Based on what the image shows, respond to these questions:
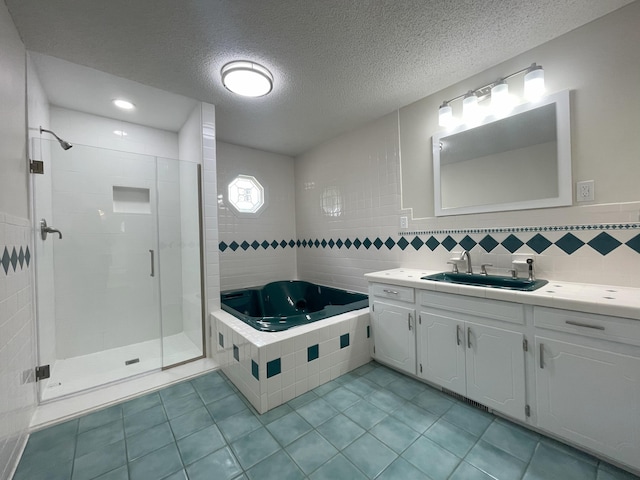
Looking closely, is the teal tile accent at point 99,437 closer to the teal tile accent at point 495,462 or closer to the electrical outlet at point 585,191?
the teal tile accent at point 495,462

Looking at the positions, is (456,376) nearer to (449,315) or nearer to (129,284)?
(449,315)

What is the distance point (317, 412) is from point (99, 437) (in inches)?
47.1

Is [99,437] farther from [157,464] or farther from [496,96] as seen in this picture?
[496,96]

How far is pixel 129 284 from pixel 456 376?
291 centimetres

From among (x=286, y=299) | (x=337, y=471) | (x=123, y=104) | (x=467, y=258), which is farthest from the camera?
(x=286, y=299)

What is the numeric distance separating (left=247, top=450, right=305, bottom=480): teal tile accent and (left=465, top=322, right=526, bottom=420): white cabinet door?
3.66ft

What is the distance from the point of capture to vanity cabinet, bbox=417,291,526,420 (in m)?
1.39

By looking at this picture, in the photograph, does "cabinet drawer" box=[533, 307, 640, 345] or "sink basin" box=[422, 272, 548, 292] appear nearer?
"cabinet drawer" box=[533, 307, 640, 345]

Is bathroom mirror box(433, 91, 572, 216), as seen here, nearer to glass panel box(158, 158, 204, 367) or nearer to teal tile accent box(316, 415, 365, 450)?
teal tile accent box(316, 415, 365, 450)

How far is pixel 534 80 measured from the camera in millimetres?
1611

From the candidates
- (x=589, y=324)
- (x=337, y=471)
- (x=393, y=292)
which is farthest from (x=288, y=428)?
(x=589, y=324)

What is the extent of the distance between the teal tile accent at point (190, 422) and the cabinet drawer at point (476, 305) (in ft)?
5.08

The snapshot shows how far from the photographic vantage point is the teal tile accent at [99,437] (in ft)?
4.34

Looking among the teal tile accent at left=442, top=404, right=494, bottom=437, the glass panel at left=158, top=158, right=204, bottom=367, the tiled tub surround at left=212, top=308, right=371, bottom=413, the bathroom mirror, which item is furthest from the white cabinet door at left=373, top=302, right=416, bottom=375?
the glass panel at left=158, top=158, right=204, bottom=367
